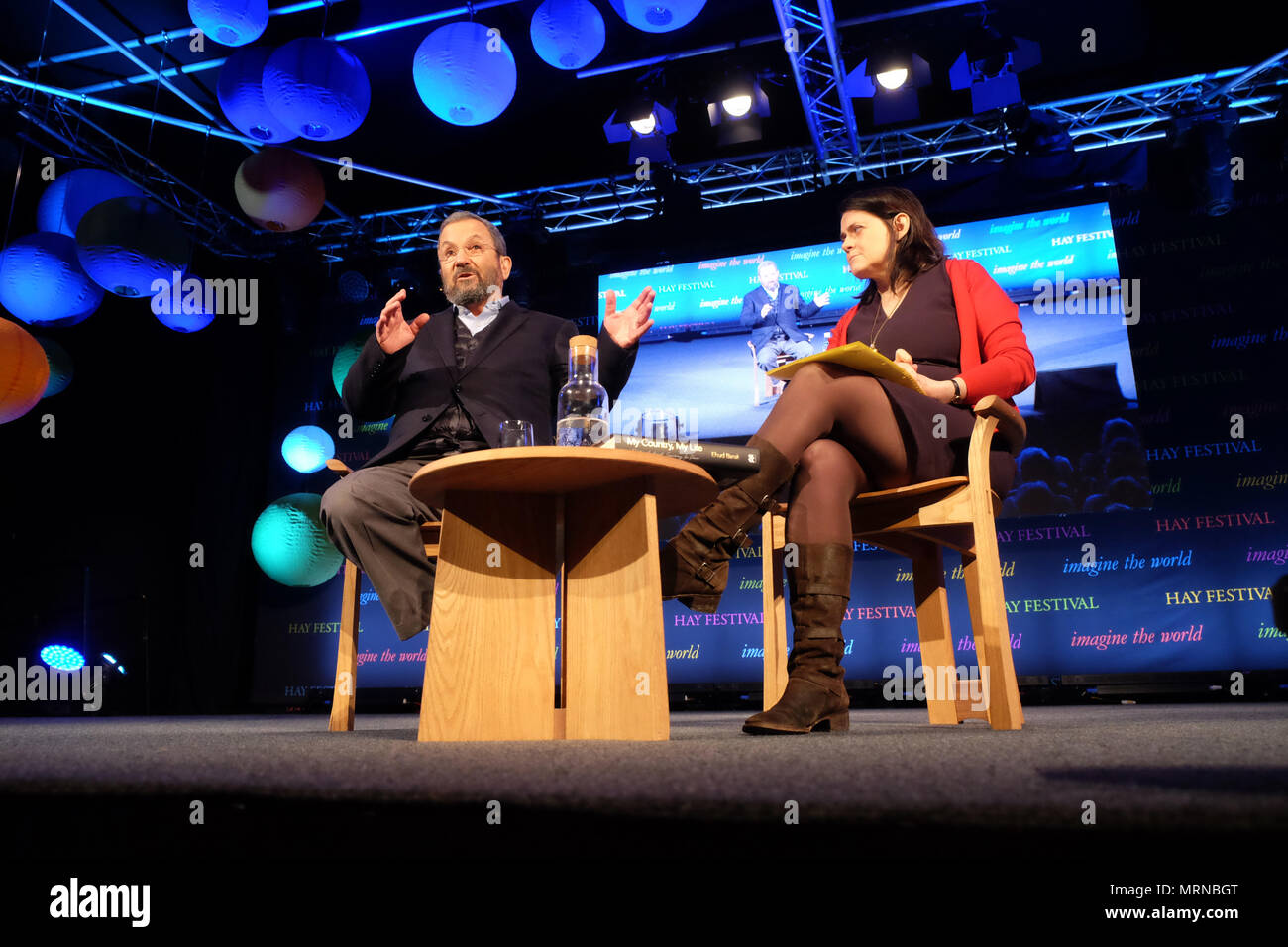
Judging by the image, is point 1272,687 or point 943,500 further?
point 1272,687

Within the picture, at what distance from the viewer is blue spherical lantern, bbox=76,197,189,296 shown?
3852 millimetres

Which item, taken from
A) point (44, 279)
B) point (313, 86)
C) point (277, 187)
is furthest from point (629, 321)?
point (44, 279)

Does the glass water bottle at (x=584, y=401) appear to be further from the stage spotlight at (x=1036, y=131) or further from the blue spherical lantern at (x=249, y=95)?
the stage spotlight at (x=1036, y=131)

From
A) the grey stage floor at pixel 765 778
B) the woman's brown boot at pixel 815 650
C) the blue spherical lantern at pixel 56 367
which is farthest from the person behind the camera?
the blue spherical lantern at pixel 56 367

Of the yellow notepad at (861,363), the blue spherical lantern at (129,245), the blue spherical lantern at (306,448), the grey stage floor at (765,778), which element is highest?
the blue spherical lantern at (129,245)

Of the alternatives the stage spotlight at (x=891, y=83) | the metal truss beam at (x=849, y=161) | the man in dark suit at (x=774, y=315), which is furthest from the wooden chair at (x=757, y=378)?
the stage spotlight at (x=891, y=83)

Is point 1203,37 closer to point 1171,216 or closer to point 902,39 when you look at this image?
point 1171,216

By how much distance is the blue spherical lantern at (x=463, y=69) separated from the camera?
3.38 meters

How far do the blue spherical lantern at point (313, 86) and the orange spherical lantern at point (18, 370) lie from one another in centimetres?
145

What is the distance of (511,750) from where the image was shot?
1279 millimetres

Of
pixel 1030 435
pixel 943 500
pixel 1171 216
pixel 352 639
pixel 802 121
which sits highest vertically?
pixel 802 121

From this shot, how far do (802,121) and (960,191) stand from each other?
1.14 metres

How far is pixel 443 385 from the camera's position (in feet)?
8.46
